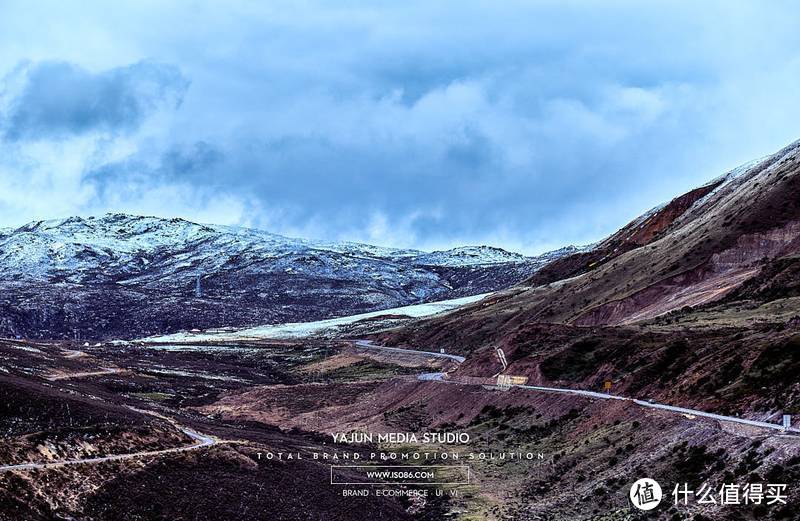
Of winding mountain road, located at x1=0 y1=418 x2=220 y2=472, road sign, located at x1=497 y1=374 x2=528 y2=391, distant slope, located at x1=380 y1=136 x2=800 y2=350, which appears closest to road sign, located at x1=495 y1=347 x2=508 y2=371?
distant slope, located at x1=380 y1=136 x2=800 y2=350

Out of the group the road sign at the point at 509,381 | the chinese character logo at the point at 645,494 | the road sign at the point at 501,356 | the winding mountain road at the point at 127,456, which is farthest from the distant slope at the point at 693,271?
the winding mountain road at the point at 127,456

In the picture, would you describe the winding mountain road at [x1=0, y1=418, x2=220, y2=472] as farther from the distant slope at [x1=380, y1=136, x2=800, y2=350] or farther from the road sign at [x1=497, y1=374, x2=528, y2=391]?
the distant slope at [x1=380, y1=136, x2=800, y2=350]

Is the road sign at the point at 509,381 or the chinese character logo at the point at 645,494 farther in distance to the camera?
the road sign at the point at 509,381

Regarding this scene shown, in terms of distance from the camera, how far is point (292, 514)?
42.6 metres

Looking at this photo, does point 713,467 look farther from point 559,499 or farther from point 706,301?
point 706,301

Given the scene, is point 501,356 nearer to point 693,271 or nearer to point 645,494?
point 693,271

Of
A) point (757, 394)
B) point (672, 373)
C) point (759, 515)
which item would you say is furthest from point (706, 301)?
point (759, 515)

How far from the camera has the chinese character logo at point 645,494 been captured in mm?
36188

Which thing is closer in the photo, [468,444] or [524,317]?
[468,444]

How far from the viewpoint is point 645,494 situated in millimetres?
37094

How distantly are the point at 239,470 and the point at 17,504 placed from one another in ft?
50.5

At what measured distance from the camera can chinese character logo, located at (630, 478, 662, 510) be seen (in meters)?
36.2

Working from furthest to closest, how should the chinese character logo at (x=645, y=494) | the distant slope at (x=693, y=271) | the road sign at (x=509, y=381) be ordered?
the distant slope at (x=693, y=271) < the road sign at (x=509, y=381) < the chinese character logo at (x=645, y=494)

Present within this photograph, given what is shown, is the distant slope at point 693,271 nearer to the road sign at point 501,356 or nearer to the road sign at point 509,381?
the road sign at point 501,356
